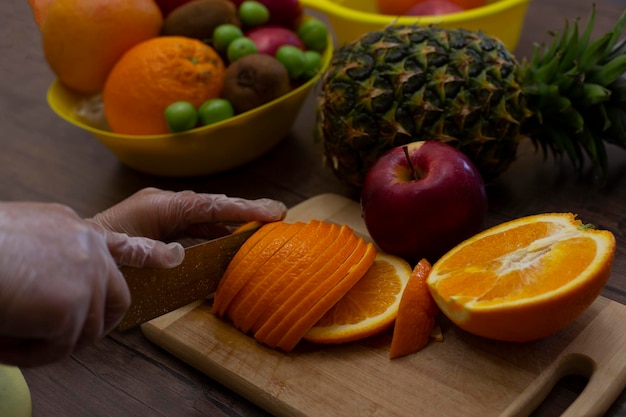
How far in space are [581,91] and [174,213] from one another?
2.44 feet

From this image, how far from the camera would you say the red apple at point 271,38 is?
1.48m

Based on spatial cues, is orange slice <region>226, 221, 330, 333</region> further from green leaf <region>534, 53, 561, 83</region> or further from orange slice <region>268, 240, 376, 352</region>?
green leaf <region>534, 53, 561, 83</region>

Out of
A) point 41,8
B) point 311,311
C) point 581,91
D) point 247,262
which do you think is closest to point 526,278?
point 311,311

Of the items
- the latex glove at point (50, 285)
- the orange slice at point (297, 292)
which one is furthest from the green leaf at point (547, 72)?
the latex glove at point (50, 285)

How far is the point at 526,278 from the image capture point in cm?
94

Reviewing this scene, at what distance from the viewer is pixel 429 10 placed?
1556mm

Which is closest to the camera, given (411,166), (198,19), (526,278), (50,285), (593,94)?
(50,285)

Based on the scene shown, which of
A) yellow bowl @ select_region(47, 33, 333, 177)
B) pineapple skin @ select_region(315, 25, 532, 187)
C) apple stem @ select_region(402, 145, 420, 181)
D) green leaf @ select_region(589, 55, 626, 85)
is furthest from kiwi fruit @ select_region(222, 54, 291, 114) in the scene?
green leaf @ select_region(589, 55, 626, 85)

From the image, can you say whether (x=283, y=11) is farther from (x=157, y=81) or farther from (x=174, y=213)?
(x=174, y=213)

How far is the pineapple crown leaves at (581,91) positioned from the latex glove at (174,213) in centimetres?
54

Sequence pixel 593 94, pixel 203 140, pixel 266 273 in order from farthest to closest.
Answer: pixel 203 140, pixel 593 94, pixel 266 273

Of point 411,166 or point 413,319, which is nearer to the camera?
point 413,319

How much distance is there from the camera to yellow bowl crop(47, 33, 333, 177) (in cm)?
137

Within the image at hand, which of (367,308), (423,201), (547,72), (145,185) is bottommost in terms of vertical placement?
(145,185)
